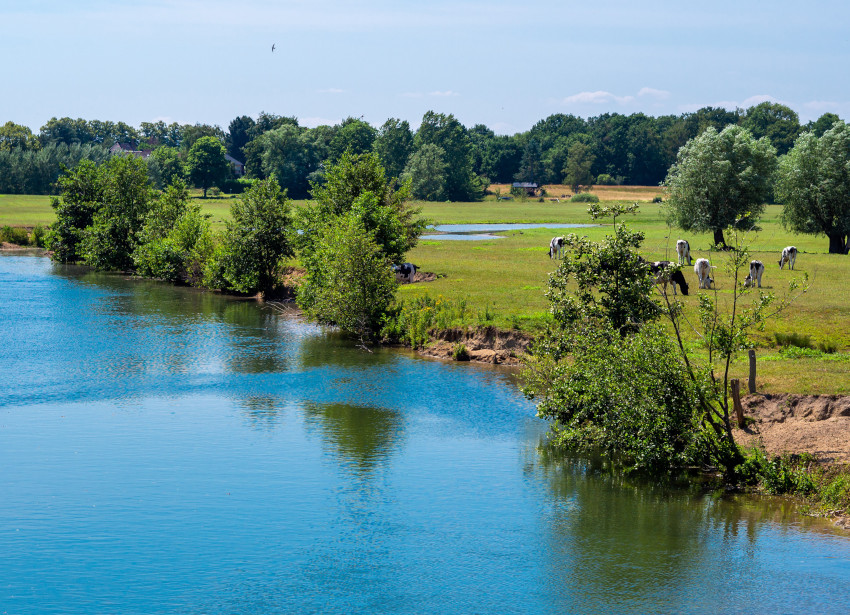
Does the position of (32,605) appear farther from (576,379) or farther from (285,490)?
(576,379)

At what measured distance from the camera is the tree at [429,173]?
538ft

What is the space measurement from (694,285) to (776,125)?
509 ft

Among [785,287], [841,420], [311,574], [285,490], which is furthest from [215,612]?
[785,287]

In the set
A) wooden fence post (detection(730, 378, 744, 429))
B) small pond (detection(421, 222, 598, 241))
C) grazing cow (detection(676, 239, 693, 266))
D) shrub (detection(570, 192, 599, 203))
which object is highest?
shrub (detection(570, 192, 599, 203))

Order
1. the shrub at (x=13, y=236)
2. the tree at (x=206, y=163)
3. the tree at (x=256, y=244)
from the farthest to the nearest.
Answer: the tree at (x=206, y=163) → the shrub at (x=13, y=236) → the tree at (x=256, y=244)

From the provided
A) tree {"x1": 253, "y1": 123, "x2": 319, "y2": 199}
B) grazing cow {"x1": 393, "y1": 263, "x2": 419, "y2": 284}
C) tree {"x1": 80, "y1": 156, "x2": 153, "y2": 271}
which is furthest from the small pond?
tree {"x1": 253, "y1": 123, "x2": 319, "y2": 199}

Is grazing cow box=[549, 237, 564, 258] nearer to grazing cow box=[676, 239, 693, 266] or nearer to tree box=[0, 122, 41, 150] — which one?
grazing cow box=[676, 239, 693, 266]

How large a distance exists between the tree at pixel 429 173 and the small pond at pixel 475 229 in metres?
51.5

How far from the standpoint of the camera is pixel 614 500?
21844mm

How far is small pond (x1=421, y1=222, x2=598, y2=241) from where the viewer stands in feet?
293

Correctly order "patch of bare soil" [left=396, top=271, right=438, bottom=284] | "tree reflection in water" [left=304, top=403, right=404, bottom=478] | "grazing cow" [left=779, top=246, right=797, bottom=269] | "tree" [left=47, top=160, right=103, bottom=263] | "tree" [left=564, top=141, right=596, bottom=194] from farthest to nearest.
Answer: "tree" [left=564, top=141, right=596, bottom=194] → "tree" [left=47, top=160, right=103, bottom=263] → "grazing cow" [left=779, top=246, right=797, bottom=269] → "patch of bare soil" [left=396, top=271, right=438, bottom=284] → "tree reflection in water" [left=304, top=403, right=404, bottom=478]

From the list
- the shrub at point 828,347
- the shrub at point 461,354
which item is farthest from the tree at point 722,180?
the shrub at point 461,354

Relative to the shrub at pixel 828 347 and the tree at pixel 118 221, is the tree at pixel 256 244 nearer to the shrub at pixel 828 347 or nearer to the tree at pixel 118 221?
the tree at pixel 118 221

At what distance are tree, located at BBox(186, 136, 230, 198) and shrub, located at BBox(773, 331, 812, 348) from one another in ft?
472
